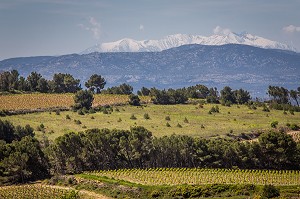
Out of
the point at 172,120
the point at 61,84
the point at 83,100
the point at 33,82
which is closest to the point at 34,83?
the point at 33,82

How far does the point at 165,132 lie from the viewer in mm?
122125

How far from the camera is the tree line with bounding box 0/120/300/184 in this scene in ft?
307

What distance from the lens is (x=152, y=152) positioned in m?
96.7

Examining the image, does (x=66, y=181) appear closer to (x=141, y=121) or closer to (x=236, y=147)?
(x=236, y=147)

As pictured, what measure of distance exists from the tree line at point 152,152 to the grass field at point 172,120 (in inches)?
802

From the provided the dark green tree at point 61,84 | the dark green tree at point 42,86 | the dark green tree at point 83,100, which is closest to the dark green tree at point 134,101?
the dark green tree at point 83,100

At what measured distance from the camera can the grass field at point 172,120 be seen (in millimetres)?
125062

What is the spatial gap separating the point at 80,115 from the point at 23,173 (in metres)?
61.7

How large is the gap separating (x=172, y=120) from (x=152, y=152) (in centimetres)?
4651

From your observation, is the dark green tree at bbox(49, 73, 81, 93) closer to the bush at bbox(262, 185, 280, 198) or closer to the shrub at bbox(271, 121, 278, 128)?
the shrub at bbox(271, 121, 278, 128)

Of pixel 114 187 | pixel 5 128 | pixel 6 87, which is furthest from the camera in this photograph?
pixel 6 87

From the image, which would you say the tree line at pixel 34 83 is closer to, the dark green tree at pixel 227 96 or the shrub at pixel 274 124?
the dark green tree at pixel 227 96

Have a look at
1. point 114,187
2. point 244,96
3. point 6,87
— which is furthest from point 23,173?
point 244,96

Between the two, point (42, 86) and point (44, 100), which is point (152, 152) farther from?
point (42, 86)
